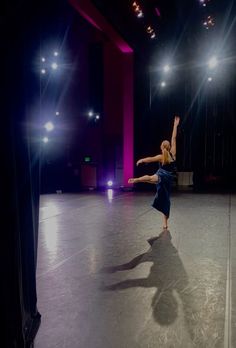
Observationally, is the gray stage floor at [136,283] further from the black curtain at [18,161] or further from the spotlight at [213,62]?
the spotlight at [213,62]

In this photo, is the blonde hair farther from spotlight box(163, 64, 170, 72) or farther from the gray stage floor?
spotlight box(163, 64, 170, 72)

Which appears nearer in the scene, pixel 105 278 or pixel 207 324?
pixel 207 324

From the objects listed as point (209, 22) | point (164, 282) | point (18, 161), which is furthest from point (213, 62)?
point (18, 161)

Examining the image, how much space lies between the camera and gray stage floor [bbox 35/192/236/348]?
8.14 ft

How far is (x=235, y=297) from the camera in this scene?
10.3ft

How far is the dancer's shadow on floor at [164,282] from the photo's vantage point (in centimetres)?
281

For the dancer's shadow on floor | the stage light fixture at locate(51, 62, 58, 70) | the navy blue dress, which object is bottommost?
the dancer's shadow on floor

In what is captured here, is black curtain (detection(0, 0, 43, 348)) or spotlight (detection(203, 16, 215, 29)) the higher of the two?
spotlight (detection(203, 16, 215, 29))

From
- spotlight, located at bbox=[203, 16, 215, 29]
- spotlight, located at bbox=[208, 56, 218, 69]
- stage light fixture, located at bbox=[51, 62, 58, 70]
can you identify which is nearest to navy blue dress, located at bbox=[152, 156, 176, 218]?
spotlight, located at bbox=[203, 16, 215, 29]

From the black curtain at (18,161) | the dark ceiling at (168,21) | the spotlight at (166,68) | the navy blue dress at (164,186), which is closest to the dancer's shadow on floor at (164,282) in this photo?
the navy blue dress at (164,186)

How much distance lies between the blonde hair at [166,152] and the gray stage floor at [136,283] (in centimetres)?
119

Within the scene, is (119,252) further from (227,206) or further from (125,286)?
(227,206)

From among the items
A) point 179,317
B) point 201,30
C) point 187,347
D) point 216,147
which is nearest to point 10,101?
point 187,347

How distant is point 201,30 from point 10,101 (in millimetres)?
12468
